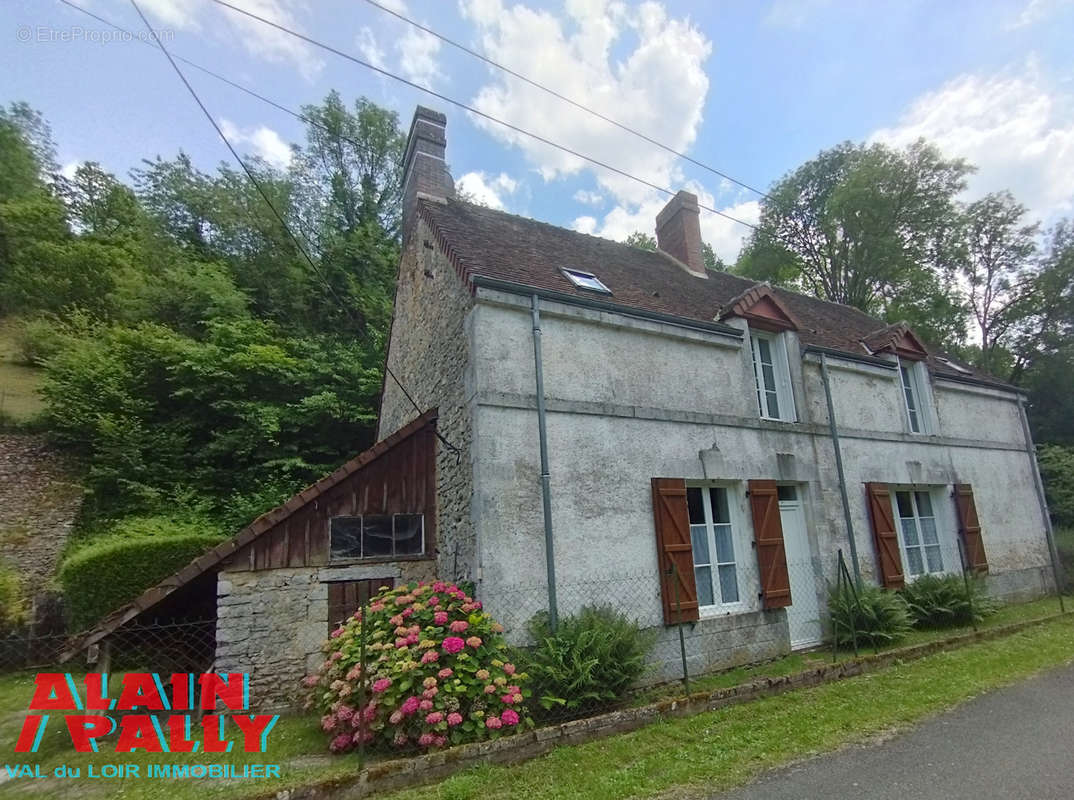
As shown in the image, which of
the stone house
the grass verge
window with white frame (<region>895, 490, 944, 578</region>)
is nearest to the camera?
the grass verge

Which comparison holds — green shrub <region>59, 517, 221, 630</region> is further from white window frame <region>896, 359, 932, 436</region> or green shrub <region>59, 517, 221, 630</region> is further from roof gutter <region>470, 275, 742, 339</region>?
white window frame <region>896, 359, 932, 436</region>

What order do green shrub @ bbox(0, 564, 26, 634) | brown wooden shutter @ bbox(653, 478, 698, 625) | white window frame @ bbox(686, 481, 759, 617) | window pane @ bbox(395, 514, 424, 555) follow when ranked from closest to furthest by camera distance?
brown wooden shutter @ bbox(653, 478, 698, 625), white window frame @ bbox(686, 481, 759, 617), window pane @ bbox(395, 514, 424, 555), green shrub @ bbox(0, 564, 26, 634)

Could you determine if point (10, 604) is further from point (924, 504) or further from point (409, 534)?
point (924, 504)

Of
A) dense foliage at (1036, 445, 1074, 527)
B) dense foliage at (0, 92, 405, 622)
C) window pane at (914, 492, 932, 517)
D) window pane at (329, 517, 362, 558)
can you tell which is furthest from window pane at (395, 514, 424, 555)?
dense foliage at (1036, 445, 1074, 527)

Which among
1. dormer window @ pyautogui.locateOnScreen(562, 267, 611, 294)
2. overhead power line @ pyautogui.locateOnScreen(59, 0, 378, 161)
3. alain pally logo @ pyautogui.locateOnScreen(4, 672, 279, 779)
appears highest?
overhead power line @ pyautogui.locateOnScreen(59, 0, 378, 161)

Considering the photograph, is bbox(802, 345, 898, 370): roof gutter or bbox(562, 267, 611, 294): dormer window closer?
bbox(562, 267, 611, 294): dormer window

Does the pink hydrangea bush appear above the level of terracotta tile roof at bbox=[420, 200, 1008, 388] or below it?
below

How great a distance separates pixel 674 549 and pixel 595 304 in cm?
366

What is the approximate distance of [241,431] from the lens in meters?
13.7

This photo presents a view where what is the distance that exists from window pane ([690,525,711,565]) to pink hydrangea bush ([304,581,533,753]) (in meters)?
3.27

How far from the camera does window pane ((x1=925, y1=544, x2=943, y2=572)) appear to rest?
10484 mm

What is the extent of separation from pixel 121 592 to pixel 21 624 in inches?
86.2

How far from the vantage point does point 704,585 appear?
7.57 m

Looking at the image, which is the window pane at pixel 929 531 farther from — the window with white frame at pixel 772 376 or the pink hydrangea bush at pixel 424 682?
→ the pink hydrangea bush at pixel 424 682
